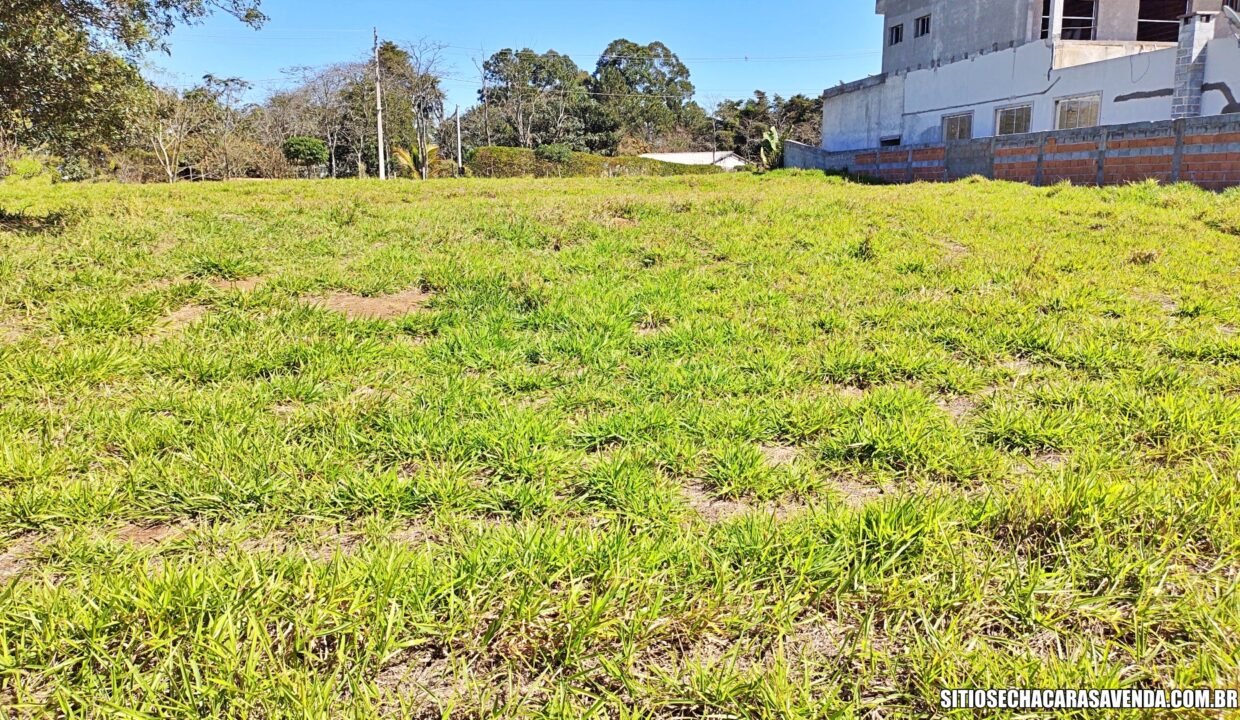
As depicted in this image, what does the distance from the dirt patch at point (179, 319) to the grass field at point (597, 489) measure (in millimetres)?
29

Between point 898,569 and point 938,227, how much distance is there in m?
6.84

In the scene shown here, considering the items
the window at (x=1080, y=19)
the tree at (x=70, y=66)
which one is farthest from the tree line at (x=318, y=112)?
the window at (x=1080, y=19)

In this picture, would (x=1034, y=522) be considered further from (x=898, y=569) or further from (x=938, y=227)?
(x=938, y=227)

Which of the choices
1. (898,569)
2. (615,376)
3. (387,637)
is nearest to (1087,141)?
(615,376)

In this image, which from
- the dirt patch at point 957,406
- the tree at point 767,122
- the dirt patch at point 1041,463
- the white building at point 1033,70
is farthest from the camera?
the tree at point 767,122

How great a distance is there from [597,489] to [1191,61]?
2009cm

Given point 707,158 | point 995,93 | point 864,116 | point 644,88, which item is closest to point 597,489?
point 995,93

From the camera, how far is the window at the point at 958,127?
77.2ft

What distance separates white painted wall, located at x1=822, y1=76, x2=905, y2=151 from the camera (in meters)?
→ 26.6

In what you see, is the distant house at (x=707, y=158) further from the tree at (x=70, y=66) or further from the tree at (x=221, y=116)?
the tree at (x=70, y=66)

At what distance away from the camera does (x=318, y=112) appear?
39.8 metres

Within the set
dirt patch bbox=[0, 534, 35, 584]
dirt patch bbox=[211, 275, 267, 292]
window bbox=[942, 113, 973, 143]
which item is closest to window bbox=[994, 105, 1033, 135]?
window bbox=[942, 113, 973, 143]

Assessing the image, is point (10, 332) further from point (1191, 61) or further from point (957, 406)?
point (1191, 61)

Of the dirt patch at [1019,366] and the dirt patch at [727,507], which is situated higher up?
the dirt patch at [1019,366]
